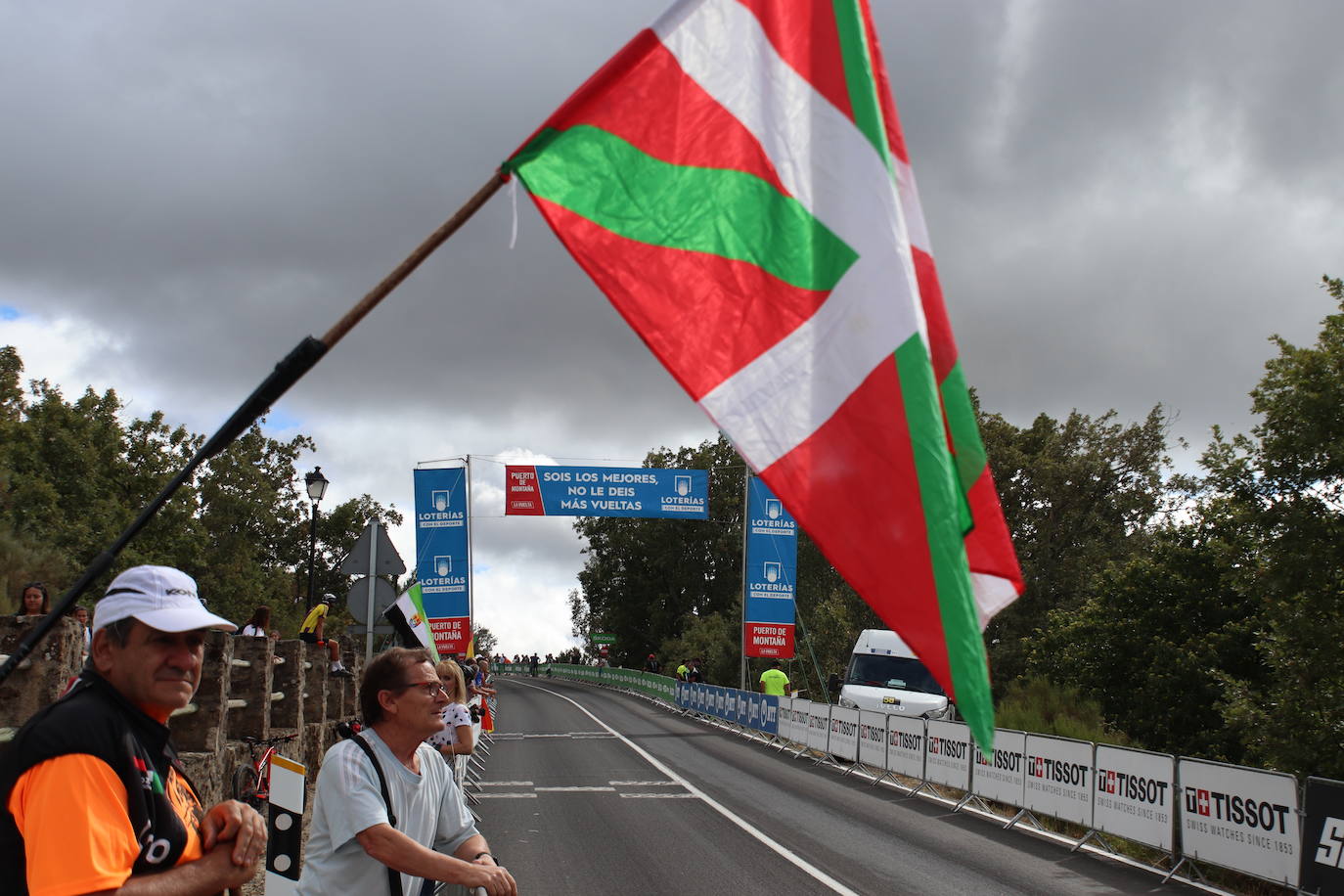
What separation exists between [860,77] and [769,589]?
26676mm

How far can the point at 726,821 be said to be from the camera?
14.7 meters

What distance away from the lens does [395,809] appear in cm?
395

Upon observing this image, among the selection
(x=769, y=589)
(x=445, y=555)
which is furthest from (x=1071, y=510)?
(x=445, y=555)

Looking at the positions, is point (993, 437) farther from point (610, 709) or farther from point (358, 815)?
point (358, 815)

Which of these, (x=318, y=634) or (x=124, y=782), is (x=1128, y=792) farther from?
(x=124, y=782)

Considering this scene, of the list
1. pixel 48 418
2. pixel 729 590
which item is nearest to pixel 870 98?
pixel 48 418

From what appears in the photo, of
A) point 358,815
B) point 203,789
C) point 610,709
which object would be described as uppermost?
point 358,815

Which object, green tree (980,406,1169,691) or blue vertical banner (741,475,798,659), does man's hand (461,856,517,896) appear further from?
green tree (980,406,1169,691)

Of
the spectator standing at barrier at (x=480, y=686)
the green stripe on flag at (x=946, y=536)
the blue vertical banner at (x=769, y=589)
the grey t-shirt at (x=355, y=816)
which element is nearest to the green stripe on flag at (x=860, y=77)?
the green stripe on flag at (x=946, y=536)

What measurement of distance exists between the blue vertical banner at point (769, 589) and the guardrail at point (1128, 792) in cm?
664

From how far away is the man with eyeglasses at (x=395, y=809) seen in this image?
12.4 feet

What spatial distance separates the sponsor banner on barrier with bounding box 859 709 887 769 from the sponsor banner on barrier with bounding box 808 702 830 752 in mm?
1976

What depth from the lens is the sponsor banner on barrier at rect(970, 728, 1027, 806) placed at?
51.1 ft

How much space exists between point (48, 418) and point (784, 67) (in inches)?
2067
